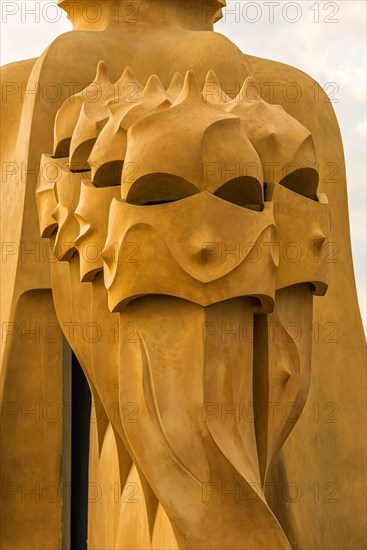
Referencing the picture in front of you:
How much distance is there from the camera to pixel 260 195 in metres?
7.16

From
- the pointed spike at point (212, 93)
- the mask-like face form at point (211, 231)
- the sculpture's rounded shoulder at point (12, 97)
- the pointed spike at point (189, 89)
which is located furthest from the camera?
the sculpture's rounded shoulder at point (12, 97)

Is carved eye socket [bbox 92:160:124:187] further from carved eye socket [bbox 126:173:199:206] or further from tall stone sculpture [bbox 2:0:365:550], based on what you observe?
carved eye socket [bbox 126:173:199:206]

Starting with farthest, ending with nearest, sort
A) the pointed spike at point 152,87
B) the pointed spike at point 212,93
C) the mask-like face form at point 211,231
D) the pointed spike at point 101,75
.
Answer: the pointed spike at point 101,75
the pointed spike at point 212,93
the pointed spike at point 152,87
the mask-like face form at point 211,231

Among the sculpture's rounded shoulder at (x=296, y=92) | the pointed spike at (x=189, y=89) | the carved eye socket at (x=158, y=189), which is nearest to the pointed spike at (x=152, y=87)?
the pointed spike at (x=189, y=89)

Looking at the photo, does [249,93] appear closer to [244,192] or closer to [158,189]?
[244,192]

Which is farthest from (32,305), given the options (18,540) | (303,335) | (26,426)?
(303,335)

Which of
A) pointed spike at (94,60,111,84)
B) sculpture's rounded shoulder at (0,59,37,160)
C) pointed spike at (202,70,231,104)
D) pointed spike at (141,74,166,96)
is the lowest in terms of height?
pointed spike at (141,74,166,96)

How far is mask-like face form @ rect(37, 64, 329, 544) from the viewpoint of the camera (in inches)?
272

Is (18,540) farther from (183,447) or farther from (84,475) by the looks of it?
(183,447)

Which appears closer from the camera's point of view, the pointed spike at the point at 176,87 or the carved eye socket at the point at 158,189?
the carved eye socket at the point at 158,189

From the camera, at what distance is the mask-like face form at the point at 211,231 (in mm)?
6902

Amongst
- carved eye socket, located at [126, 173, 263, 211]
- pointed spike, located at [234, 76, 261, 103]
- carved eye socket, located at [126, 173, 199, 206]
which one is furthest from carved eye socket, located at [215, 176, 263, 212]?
pointed spike, located at [234, 76, 261, 103]

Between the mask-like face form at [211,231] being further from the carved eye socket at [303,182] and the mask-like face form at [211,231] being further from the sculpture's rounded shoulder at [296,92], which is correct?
the sculpture's rounded shoulder at [296,92]

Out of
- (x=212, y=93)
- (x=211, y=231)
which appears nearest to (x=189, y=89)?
(x=212, y=93)
